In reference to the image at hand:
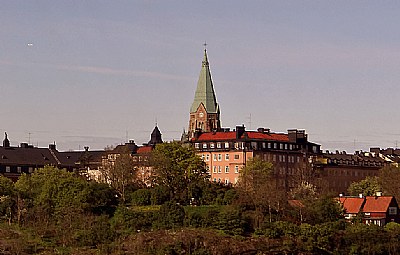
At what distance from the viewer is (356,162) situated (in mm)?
132125

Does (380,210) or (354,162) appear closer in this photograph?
(380,210)

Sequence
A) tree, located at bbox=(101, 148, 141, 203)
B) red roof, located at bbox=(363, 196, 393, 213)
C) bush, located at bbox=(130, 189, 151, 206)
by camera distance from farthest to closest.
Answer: tree, located at bbox=(101, 148, 141, 203) → red roof, located at bbox=(363, 196, 393, 213) → bush, located at bbox=(130, 189, 151, 206)

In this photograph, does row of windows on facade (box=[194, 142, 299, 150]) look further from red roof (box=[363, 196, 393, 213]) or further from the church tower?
red roof (box=[363, 196, 393, 213])

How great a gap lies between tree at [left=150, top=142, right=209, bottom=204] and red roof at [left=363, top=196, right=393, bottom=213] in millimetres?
16461

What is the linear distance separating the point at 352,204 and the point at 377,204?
8.56 ft

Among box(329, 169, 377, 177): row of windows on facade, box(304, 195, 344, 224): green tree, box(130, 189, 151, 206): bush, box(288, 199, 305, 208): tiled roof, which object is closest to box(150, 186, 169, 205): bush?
box(130, 189, 151, 206): bush

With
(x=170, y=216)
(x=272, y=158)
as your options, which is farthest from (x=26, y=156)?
(x=170, y=216)

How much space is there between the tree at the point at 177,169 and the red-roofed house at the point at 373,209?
14.9m

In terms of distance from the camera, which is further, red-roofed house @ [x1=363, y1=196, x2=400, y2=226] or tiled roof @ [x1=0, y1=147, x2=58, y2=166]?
tiled roof @ [x1=0, y1=147, x2=58, y2=166]

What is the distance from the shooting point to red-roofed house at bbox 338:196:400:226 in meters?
86.5

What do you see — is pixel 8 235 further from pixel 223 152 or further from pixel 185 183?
pixel 223 152

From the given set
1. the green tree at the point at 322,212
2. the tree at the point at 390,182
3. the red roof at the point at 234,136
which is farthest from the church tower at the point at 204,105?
the green tree at the point at 322,212

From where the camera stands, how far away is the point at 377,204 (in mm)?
88188

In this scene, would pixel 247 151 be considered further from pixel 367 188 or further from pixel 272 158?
pixel 367 188
